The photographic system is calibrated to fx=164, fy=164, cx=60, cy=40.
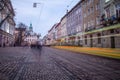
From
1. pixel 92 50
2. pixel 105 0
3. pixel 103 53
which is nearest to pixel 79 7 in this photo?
pixel 105 0

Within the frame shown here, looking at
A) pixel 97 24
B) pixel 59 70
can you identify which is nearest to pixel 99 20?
pixel 97 24

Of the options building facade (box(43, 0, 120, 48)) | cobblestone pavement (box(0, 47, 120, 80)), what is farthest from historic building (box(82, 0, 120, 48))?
cobblestone pavement (box(0, 47, 120, 80))

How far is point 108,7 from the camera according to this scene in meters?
30.5

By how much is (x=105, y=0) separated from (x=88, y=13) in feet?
34.4

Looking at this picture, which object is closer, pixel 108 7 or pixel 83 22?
pixel 108 7

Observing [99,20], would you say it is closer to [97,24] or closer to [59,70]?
[97,24]

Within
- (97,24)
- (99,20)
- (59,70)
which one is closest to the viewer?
(59,70)

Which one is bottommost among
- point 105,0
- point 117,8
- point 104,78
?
point 104,78

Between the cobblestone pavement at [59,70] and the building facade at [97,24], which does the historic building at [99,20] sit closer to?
the building facade at [97,24]

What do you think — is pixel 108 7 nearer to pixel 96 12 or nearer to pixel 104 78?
pixel 96 12

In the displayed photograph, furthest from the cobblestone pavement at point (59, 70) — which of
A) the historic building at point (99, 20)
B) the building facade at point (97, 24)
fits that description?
the historic building at point (99, 20)

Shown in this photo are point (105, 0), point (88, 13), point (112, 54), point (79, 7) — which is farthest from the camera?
point (79, 7)

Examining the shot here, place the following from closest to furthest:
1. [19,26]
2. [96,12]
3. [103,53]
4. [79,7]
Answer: [103,53] → [96,12] → [79,7] → [19,26]

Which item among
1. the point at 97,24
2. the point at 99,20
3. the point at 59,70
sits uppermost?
the point at 99,20
